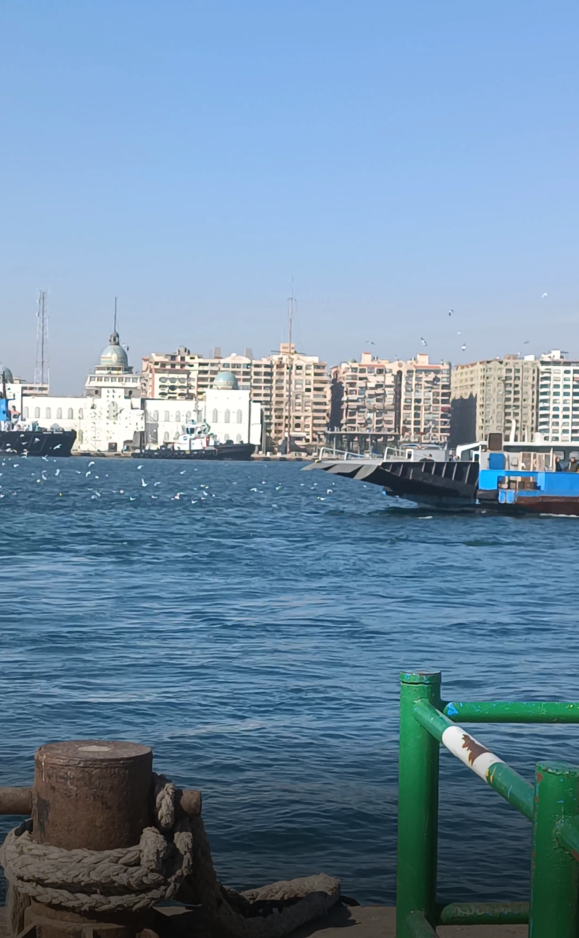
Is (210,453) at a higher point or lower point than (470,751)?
lower

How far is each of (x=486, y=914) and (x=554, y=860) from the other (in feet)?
2.88

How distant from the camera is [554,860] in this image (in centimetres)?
210

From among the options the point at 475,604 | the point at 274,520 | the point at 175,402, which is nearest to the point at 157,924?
the point at 475,604

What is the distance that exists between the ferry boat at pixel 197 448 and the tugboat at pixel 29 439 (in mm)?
13185

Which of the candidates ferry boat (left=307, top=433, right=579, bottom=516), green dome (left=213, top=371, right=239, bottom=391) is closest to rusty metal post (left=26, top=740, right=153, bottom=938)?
ferry boat (left=307, top=433, right=579, bottom=516)

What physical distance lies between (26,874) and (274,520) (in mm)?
43380

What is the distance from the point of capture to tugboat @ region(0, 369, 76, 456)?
6063 inches

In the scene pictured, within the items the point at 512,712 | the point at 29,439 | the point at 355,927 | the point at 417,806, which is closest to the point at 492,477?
the point at 355,927

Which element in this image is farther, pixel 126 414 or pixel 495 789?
pixel 126 414

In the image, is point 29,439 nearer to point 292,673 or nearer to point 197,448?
point 197,448

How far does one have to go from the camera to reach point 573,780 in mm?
2025

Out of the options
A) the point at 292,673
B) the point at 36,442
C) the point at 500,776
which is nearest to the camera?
the point at 500,776

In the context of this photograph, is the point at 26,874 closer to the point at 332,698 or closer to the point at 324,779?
the point at 324,779

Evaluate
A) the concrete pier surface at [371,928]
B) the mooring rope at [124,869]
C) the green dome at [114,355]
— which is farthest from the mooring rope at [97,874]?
the green dome at [114,355]
